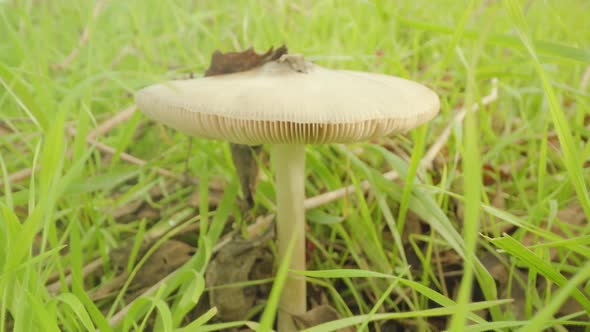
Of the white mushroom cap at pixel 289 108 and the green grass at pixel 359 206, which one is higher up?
the white mushroom cap at pixel 289 108

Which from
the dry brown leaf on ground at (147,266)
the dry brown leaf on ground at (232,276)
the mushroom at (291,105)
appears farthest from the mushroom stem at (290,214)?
the dry brown leaf on ground at (147,266)

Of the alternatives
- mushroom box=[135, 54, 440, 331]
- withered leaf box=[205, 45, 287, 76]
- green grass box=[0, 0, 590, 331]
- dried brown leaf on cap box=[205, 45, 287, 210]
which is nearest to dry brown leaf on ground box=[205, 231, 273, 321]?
green grass box=[0, 0, 590, 331]

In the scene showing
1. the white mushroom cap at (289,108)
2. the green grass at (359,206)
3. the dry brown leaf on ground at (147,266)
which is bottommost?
the dry brown leaf on ground at (147,266)

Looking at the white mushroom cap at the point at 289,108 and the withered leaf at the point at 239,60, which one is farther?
the withered leaf at the point at 239,60

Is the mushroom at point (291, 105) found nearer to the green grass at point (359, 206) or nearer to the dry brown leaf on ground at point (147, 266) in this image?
the green grass at point (359, 206)

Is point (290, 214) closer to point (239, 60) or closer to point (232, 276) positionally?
point (232, 276)

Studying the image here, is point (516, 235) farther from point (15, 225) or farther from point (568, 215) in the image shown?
point (15, 225)

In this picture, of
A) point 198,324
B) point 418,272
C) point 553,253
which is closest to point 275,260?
point 418,272
